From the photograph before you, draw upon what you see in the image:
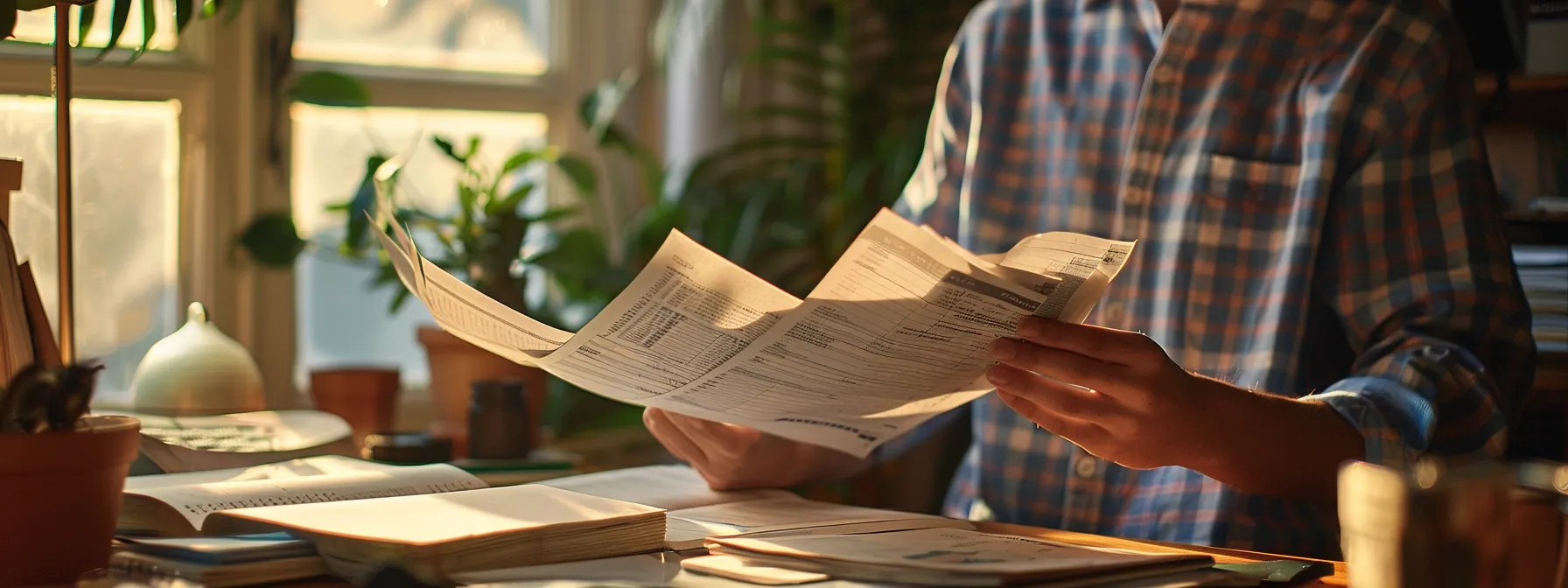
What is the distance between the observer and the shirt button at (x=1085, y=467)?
4.26ft

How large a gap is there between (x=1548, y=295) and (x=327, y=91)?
146 centimetres

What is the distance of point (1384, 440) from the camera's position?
1.00 m

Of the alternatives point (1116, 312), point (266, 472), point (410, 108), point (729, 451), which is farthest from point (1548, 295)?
point (410, 108)

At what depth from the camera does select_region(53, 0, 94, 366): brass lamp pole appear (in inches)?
35.0

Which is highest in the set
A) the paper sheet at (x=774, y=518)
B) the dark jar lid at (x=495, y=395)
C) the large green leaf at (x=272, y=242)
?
the large green leaf at (x=272, y=242)

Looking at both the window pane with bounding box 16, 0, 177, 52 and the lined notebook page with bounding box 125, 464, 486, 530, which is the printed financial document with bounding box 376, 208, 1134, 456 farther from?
the window pane with bounding box 16, 0, 177, 52

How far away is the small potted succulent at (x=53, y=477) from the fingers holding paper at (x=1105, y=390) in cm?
50

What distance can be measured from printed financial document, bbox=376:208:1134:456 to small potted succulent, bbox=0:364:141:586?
0.19m

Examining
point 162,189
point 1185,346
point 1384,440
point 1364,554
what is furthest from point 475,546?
point 162,189

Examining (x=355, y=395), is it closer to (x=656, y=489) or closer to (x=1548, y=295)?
(x=656, y=489)

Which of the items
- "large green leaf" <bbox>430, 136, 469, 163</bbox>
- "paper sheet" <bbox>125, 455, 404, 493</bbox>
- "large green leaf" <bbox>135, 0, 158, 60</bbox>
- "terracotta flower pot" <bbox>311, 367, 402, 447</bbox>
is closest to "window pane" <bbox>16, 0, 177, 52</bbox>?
"large green leaf" <bbox>430, 136, 469, 163</bbox>

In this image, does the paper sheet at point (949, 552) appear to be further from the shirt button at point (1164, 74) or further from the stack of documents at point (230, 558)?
the shirt button at point (1164, 74)

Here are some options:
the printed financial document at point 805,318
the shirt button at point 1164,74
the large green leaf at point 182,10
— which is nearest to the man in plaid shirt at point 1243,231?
the shirt button at point 1164,74

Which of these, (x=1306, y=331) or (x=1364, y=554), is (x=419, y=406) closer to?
(x=1306, y=331)
